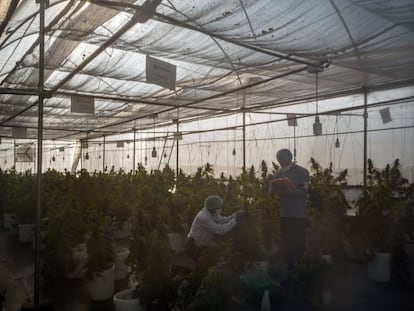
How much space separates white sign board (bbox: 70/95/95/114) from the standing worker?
10.6 feet

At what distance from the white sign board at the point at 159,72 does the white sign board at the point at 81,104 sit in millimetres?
2444

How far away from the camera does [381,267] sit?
186 inches

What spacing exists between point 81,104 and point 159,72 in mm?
2550

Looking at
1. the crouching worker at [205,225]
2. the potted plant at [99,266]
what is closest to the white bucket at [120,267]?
the potted plant at [99,266]

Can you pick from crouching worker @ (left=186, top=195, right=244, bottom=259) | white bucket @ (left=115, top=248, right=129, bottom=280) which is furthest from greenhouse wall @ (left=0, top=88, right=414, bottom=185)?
white bucket @ (left=115, top=248, right=129, bottom=280)

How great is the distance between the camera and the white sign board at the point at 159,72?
357cm

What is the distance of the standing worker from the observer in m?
4.28

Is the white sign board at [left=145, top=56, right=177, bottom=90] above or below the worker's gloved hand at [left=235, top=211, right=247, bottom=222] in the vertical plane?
above

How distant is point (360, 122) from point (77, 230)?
939 centimetres

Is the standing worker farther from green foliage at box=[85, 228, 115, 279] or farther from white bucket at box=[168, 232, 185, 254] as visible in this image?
white bucket at box=[168, 232, 185, 254]

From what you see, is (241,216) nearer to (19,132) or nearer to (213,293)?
(213,293)

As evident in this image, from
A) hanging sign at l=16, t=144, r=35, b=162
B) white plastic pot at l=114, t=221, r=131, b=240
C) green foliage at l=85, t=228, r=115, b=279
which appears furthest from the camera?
hanging sign at l=16, t=144, r=35, b=162

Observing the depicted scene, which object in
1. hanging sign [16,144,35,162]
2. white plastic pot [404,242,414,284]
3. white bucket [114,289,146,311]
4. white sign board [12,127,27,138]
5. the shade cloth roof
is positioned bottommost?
white plastic pot [404,242,414,284]

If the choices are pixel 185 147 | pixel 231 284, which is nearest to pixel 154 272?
pixel 231 284
